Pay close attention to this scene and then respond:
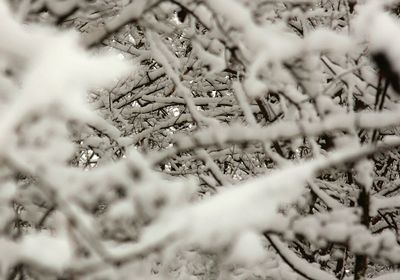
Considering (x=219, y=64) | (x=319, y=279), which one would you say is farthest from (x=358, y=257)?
(x=219, y=64)

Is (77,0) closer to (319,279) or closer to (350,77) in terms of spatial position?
(350,77)

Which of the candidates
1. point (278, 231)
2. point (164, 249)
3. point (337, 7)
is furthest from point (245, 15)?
point (337, 7)

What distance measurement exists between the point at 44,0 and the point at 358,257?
1944mm

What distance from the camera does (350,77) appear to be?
237 cm

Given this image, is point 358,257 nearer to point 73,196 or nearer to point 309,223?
point 309,223

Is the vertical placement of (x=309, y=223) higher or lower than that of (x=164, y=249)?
lower

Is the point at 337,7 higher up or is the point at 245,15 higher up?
the point at 245,15

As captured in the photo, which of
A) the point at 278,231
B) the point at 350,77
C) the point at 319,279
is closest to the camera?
the point at 278,231

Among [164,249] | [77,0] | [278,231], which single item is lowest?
[278,231]

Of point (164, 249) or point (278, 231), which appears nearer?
point (164, 249)

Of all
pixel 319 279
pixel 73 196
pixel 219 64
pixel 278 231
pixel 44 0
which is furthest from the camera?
pixel 319 279

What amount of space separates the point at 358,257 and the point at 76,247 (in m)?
1.75

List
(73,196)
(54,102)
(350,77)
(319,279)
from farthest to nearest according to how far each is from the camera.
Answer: (319,279)
(350,77)
(73,196)
(54,102)

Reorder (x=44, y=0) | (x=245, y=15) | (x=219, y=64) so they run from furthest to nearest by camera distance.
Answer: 1. (x=219, y=64)
2. (x=44, y=0)
3. (x=245, y=15)
